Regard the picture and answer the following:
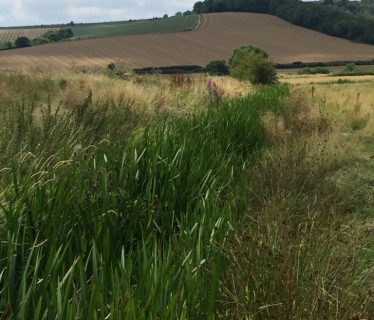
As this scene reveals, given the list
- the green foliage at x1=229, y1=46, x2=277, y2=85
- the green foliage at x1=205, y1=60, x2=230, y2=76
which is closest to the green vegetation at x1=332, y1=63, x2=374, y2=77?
the green foliage at x1=205, y1=60, x2=230, y2=76

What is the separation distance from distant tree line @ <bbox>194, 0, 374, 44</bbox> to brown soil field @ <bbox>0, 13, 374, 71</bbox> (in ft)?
9.04

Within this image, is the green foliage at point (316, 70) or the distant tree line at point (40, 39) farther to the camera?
the distant tree line at point (40, 39)

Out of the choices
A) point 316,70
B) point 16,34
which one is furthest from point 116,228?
point 16,34

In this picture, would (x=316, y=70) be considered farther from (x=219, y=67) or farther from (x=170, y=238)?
(x=170, y=238)

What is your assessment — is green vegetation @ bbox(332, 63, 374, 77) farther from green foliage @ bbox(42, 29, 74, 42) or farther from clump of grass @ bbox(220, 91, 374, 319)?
clump of grass @ bbox(220, 91, 374, 319)

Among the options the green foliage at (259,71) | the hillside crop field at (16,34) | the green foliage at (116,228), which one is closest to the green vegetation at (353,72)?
the green foliage at (259,71)

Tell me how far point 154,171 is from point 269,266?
4.76 feet

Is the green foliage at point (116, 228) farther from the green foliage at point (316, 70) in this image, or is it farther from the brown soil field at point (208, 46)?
the green foliage at point (316, 70)

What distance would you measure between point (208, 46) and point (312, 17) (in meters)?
24.8

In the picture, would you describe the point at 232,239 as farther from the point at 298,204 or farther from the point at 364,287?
the point at 298,204

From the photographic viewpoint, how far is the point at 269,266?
2.46 m

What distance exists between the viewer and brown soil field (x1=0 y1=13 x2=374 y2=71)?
1966 inches

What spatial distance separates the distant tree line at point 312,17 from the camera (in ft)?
253

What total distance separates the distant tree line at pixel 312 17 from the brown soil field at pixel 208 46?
2.75 m
